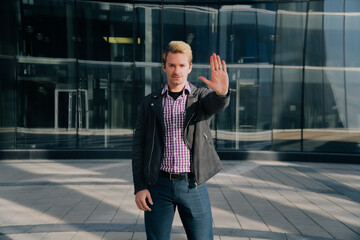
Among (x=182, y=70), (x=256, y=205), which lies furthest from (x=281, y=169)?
(x=182, y=70)

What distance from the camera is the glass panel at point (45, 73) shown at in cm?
1174

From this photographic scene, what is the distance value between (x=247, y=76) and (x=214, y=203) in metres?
6.99

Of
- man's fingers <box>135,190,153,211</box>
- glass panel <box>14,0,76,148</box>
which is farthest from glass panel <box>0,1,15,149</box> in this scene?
man's fingers <box>135,190,153,211</box>

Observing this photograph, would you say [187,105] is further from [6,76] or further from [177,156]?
[6,76]

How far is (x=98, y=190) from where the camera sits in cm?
714

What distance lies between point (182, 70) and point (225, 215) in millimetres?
3679

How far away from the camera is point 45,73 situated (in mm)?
11852

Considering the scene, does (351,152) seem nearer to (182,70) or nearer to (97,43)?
Answer: (97,43)

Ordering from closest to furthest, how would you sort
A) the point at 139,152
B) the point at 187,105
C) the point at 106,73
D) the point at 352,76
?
the point at 187,105 → the point at 139,152 → the point at 352,76 → the point at 106,73

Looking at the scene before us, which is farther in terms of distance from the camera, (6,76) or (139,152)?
(6,76)

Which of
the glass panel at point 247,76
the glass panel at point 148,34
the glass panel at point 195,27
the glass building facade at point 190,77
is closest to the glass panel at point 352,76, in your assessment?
the glass building facade at point 190,77

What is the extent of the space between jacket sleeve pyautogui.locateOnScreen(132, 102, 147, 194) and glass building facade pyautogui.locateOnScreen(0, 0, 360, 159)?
375 inches

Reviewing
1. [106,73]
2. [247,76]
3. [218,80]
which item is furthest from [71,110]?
[218,80]

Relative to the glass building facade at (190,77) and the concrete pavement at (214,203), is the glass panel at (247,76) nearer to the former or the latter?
the glass building facade at (190,77)
